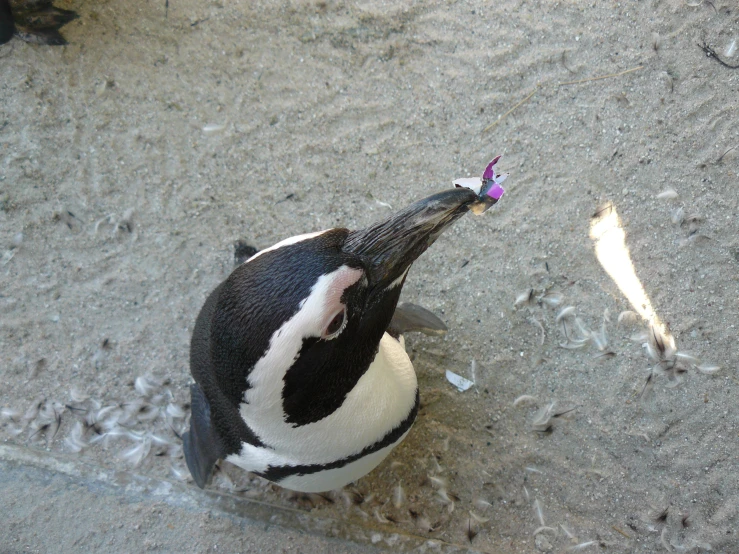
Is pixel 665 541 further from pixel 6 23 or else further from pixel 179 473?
pixel 6 23

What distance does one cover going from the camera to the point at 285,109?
2465 millimetres


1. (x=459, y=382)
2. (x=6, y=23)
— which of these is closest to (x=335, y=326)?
(x=459, y=382)

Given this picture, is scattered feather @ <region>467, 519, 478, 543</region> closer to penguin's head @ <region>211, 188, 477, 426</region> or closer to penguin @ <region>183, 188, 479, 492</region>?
penguin @ <region>183, 188, 479, 492</region>

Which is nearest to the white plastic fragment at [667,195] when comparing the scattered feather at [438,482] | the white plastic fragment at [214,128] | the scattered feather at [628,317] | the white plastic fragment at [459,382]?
the scattered feather at [628,317]

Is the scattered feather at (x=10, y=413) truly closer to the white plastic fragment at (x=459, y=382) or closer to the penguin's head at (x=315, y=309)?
the penguin's head at (x=315, y=309)

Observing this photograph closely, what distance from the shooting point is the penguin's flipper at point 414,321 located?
1979 mm

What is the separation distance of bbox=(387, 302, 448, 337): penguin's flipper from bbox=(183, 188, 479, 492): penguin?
0.18 meters

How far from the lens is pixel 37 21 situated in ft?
8.28

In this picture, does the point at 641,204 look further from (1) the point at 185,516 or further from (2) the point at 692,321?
(1) the point at 185,516

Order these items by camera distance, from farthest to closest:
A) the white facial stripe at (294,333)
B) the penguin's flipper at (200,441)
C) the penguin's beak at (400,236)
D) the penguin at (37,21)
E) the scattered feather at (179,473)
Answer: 1. the penguin at (37,21)
2. the scattered feather at (179,473)
3. the penguin's flipper at (200,441)
4. the penguin's beak at (400,236)
5. the white facial stripe at (294,333)

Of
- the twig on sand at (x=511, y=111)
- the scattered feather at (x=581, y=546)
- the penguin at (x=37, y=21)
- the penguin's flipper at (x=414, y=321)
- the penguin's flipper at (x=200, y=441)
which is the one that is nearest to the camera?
the penguin's flipper at (x=200, y=441)

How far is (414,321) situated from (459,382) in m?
0.39

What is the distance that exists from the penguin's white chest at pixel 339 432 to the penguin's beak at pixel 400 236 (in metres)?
Answer: 0.33

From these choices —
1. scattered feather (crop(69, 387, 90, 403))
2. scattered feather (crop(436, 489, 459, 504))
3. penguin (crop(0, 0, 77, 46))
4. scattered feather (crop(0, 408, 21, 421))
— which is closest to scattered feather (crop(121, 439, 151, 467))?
scattered feather (crop(69, 387, 90, 403))
